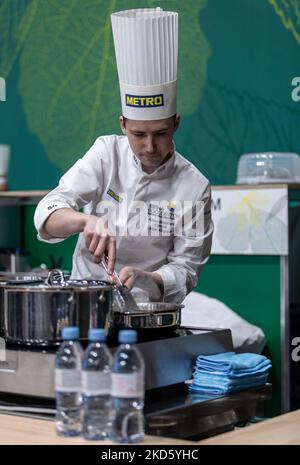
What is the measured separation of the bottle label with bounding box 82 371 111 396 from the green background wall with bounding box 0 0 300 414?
265 cm

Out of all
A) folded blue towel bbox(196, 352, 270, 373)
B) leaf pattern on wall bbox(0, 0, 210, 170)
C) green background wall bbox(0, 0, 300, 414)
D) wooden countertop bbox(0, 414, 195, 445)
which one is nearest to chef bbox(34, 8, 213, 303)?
folded blue towel bbox(196, 352, 270, 373)

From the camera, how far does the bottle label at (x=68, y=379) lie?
1.60 m

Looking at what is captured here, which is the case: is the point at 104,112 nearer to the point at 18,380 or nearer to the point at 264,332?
the point at 264,332

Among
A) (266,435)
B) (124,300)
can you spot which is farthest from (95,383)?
(124,300)

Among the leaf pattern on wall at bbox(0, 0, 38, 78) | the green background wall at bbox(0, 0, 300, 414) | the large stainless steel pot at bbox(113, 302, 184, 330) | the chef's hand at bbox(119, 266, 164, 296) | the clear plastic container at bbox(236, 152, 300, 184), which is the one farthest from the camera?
the leaf pattern on wall at bbox(0, 0, 38, 78)

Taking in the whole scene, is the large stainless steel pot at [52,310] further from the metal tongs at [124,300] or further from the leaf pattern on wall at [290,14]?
the leaf pattern on wall at [290,14]

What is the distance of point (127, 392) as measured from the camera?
1529 millimetres

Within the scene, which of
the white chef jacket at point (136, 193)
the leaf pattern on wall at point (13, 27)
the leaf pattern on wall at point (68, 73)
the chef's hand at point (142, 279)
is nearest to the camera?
the chef's hand at point (142, 279)

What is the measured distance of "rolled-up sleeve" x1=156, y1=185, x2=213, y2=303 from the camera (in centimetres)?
251

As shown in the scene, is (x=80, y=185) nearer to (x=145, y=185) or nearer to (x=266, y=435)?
(x=145, y=185)

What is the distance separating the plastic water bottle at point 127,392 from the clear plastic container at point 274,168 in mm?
2738

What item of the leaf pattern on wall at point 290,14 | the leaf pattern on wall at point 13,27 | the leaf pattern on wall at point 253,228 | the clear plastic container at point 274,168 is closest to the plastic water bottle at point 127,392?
the leaf pattern on wall at point 253,228

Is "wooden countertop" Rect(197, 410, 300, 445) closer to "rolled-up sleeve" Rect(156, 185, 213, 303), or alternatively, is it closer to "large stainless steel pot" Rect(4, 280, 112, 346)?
"large stainless steel pot" Rect(4, 280, 112, 346)

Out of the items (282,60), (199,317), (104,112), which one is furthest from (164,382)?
(104,112)
